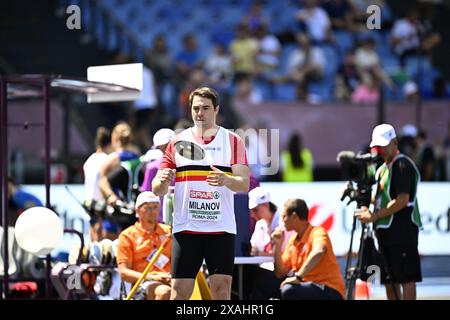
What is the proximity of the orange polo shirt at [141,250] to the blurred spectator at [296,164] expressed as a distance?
7.88 metres

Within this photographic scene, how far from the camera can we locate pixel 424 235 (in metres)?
15.0

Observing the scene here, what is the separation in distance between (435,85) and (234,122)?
13.6 ft

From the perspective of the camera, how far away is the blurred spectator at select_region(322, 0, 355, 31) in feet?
71.7

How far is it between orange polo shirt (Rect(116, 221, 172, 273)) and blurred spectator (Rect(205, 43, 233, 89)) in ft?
33.5

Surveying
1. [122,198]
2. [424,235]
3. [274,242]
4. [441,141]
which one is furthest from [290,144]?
[274,242]

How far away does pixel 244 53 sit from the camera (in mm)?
21031

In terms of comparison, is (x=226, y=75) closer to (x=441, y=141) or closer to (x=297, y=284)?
(x=441, y=141)

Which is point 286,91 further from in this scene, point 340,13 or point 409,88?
point 409,88

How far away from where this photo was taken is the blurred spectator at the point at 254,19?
21625 mm

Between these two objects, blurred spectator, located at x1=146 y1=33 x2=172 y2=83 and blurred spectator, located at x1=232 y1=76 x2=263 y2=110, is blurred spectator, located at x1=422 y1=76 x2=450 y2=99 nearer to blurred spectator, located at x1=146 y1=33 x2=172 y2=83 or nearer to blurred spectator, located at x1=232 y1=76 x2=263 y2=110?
blurred spectator, located at x1=232 y1=76 x2=263 y2=110

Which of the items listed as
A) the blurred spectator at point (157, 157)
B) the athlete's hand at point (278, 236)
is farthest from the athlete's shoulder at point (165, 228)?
the athlete's hand at point (278, 236)

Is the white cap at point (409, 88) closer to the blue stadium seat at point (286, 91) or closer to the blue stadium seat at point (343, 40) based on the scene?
the blue stadium seat at point (343, 40)

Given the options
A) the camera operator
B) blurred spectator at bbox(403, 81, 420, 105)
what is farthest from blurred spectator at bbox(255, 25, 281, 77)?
the camera operator
